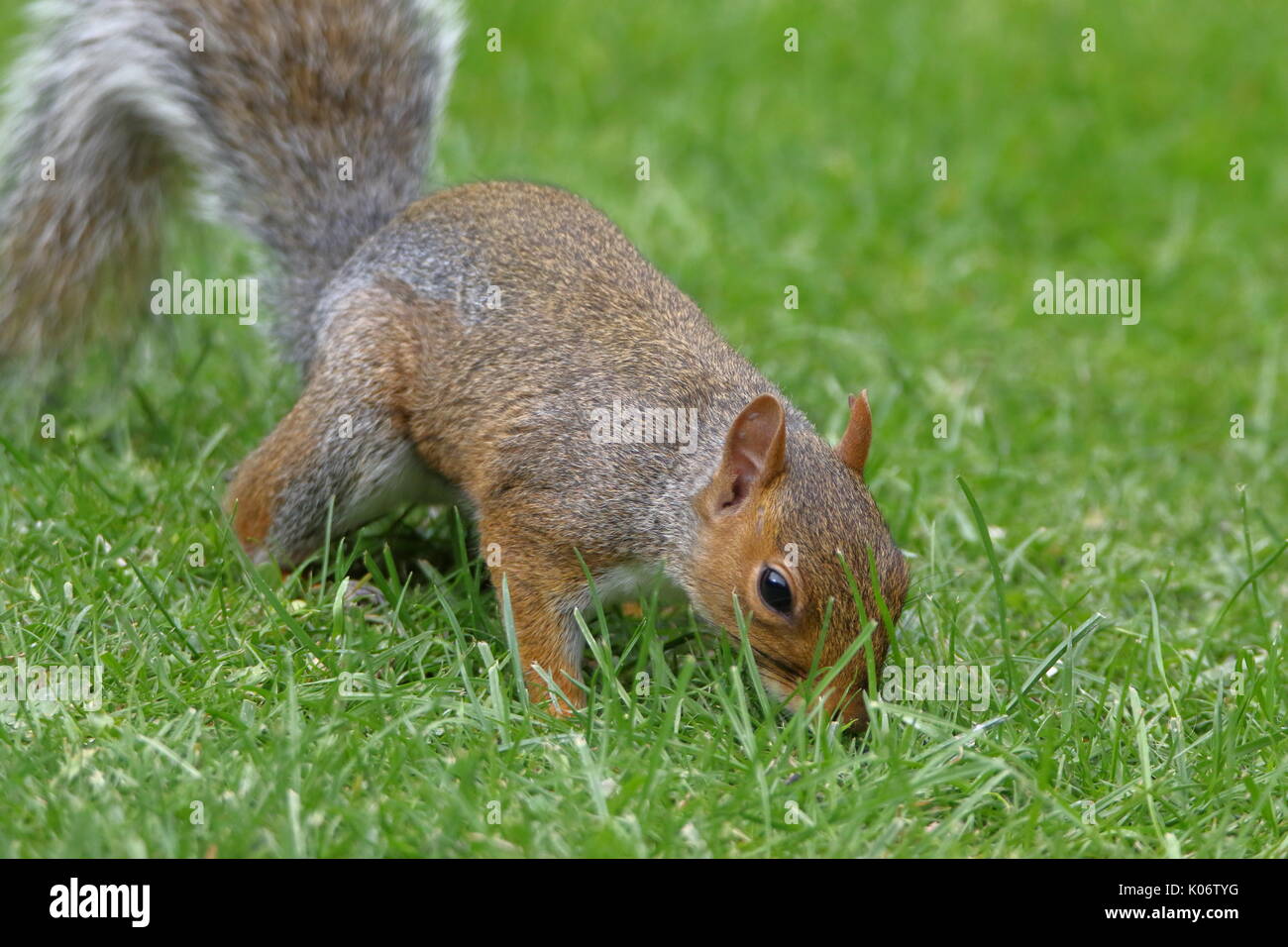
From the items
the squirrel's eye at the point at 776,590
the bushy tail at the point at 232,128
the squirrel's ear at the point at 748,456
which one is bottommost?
the squirrel's eye at the point at 776,590

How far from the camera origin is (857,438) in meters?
2.86

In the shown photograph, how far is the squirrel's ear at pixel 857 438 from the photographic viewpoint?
2852mm

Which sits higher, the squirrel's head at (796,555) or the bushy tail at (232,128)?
the bushy tail at (232,128)

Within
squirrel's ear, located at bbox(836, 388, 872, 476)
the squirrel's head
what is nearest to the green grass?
the squirrel's head

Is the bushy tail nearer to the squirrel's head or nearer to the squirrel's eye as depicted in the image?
the squirrel's head

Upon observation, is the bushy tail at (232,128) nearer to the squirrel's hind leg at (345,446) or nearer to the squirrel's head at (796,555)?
the squirrel's hind leg at (345,446)

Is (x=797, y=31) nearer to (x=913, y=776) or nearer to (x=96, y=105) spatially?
(x=96, y=105)

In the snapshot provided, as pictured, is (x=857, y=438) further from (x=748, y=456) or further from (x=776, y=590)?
(x=776, y=590)

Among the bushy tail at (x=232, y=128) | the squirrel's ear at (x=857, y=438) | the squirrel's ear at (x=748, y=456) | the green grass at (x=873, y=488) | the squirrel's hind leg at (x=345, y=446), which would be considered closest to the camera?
the green grass at (x=873, y=488)

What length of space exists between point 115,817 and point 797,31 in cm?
540

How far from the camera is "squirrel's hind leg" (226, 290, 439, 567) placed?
3.25 metres

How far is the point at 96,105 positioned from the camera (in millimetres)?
3830

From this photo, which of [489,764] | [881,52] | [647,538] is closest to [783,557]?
[647,538]

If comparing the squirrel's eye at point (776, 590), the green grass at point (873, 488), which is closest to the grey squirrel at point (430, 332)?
the squirrel's eye at point (776, 590)
